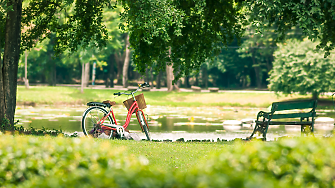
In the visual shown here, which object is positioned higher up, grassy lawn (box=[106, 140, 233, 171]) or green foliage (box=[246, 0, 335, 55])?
green foliage (box=[246, 0, 335, 55])

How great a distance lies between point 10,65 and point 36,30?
2.70 m

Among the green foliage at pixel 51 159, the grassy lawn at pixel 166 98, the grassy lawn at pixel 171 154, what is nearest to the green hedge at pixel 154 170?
the green foliage at pixel 51 159

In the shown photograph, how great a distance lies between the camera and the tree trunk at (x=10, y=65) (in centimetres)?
1108

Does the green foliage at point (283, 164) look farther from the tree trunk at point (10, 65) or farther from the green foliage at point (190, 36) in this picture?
the tree trunk at point (10, 65)

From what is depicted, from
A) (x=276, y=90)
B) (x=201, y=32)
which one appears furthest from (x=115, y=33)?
(x=201, y=32)

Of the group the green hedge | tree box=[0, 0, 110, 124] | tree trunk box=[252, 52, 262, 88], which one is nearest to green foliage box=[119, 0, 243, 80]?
tree box=[0, 0, 110, 124]

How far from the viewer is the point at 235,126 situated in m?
17.9

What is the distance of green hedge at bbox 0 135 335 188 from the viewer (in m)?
2.90

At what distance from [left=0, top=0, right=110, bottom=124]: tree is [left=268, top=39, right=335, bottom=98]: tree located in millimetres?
23304

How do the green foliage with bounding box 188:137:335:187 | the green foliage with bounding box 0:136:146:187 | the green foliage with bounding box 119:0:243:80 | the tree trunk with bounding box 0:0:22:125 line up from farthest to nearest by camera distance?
the green foliage with bounding box 119:0:243:80 < the tree trunk with bounding box 0:0:22:125 < the green foliage with bounding box 0:136:146:187 < the green foliage with bounding box 188:137:335:187

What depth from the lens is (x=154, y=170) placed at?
327 centimetres

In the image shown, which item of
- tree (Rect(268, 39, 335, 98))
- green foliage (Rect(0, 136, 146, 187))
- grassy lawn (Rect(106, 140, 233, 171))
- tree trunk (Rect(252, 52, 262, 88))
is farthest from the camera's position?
tree trunk (Rect(252, 52, 262, 88))

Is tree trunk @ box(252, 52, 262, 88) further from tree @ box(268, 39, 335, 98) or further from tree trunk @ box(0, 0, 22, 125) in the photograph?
tree trunk @ box(0, 0, 22, 125)

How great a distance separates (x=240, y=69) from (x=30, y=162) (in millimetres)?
57763
